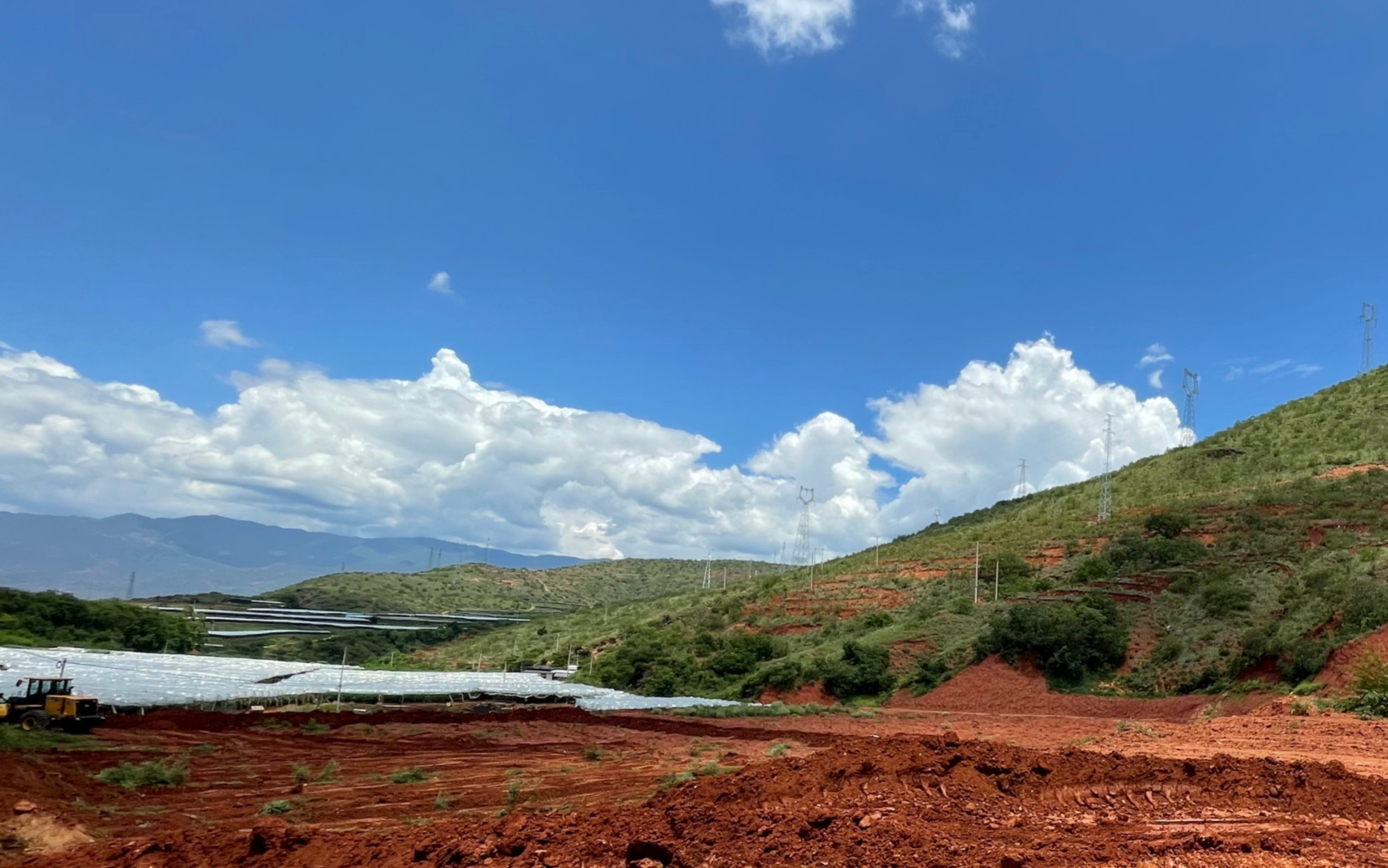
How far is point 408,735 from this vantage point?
22.4 m

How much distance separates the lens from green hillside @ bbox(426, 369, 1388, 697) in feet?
105

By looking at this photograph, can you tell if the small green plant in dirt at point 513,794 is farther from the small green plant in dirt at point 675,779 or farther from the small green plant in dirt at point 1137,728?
the small green plant in dirt at point 1137,728

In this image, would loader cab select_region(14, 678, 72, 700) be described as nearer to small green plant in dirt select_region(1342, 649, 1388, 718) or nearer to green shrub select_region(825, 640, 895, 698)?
green shrub select_region(825, 640, 895, 698)

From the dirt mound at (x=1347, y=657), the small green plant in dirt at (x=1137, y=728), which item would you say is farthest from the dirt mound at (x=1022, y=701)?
the small green plant in dirt at (x=1137, y=728)

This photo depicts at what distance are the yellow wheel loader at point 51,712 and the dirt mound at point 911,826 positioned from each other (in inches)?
542

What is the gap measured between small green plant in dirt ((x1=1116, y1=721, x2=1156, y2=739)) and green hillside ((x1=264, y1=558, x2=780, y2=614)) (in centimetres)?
7106

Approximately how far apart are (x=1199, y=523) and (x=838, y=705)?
29.2 m

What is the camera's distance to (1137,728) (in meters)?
21.5

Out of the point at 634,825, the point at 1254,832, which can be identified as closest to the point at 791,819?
the point at 634,825

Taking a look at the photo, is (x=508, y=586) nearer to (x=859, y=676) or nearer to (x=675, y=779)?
(x=859, y=676)

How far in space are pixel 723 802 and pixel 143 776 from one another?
11.0 m

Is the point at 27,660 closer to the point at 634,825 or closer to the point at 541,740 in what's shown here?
the point at 541,740

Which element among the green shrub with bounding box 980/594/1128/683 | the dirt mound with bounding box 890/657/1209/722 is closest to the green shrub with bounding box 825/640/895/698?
the dirt mound with bounding box 890/657/1209/722

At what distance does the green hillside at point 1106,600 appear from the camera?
32.1 metres
